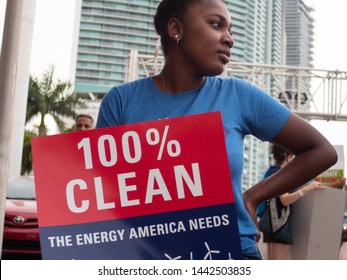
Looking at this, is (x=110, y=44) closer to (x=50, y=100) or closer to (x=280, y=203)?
(x=50, y=100)

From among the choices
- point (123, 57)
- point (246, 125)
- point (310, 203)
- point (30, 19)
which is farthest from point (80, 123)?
point (123, 57)

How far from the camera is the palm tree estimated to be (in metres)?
28.2

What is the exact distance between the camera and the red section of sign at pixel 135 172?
4.15 feet

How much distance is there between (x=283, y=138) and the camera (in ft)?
4.76

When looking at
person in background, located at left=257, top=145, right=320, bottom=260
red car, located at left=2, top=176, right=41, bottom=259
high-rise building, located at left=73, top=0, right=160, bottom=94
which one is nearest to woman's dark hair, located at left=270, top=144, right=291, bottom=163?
person in background, located at left=257, top=145, right=320, bottom=260

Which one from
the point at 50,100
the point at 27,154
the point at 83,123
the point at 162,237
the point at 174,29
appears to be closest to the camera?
the point at 162,237

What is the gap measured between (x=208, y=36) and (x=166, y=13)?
Answer: 184mm

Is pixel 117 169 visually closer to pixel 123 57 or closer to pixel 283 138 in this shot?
pixel 283 138

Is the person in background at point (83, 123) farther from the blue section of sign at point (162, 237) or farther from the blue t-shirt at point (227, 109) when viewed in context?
the blue section of sign at point (162, 237)

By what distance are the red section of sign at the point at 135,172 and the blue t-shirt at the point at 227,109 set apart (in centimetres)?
11

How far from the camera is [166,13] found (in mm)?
1563

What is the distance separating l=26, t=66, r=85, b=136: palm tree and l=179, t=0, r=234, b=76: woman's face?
26.7 meters

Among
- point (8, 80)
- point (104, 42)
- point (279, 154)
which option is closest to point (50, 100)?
point (8, 80)

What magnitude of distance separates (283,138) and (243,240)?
274mm
